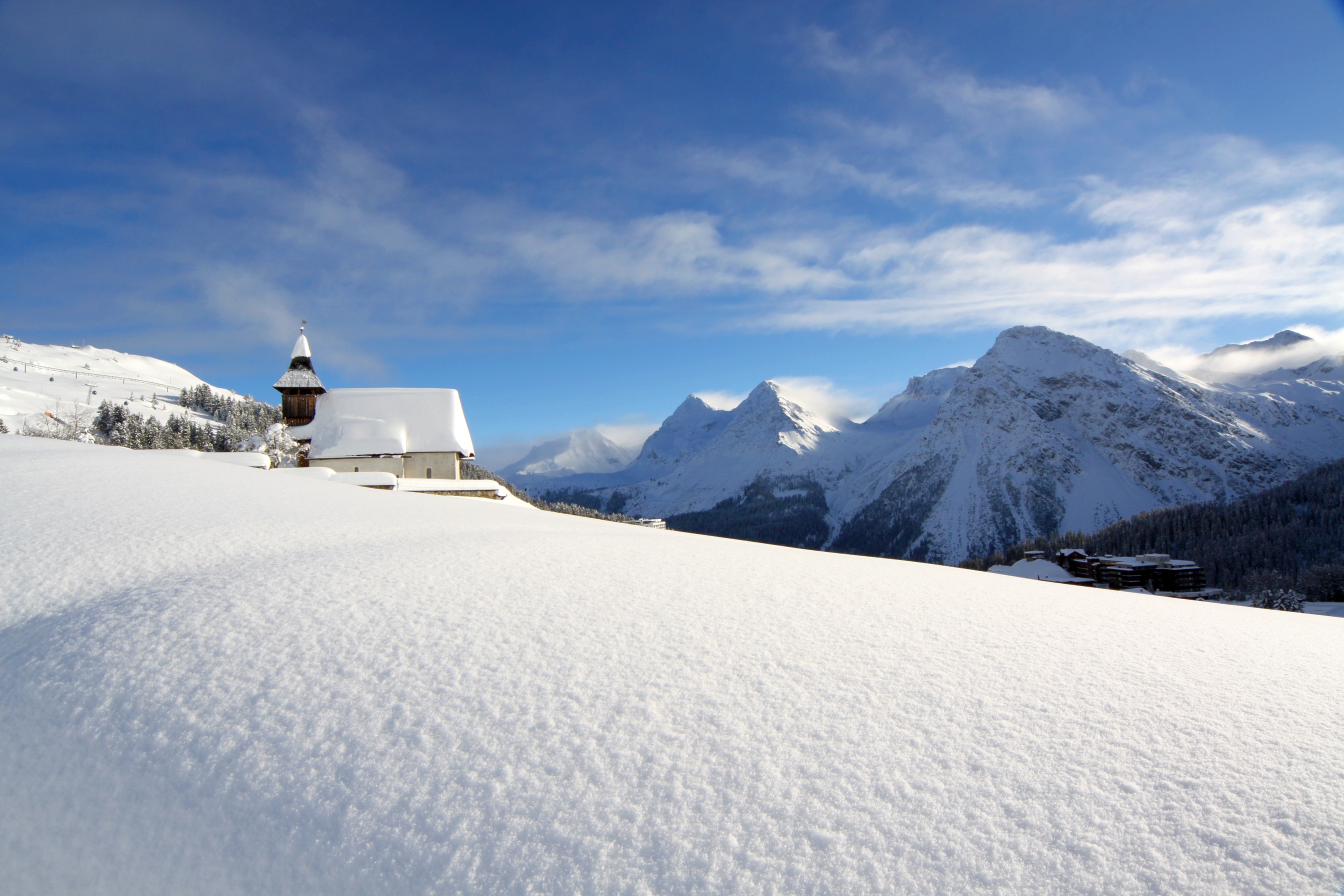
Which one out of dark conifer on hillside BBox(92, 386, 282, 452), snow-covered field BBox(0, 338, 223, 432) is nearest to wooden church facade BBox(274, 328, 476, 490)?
dark conifer on hillside BBox(92, 386, 282, 452)

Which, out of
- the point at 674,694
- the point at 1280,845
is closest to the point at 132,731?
the point at 674,694

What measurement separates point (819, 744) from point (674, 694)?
1.22m

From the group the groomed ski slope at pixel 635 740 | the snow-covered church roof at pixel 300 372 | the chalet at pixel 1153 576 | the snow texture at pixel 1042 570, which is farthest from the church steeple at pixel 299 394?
the chalet at pixel 1153 576

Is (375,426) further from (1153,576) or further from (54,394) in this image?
(54,394)

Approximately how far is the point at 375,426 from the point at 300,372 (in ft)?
24.3

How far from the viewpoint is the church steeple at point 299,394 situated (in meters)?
40.4

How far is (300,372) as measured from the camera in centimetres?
4103

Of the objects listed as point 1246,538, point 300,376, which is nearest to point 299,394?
point 300,376

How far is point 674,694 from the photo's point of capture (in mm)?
5172

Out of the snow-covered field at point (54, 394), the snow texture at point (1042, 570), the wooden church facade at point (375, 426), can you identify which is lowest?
the snow texture at point (1042, 570)

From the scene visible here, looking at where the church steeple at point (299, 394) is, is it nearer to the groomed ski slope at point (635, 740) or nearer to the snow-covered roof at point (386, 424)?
the snow-covered roof at point (386, 424)

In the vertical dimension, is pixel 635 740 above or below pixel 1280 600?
above

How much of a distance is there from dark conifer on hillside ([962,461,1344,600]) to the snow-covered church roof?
123760 mm

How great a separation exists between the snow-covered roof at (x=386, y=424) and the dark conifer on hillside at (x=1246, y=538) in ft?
379
